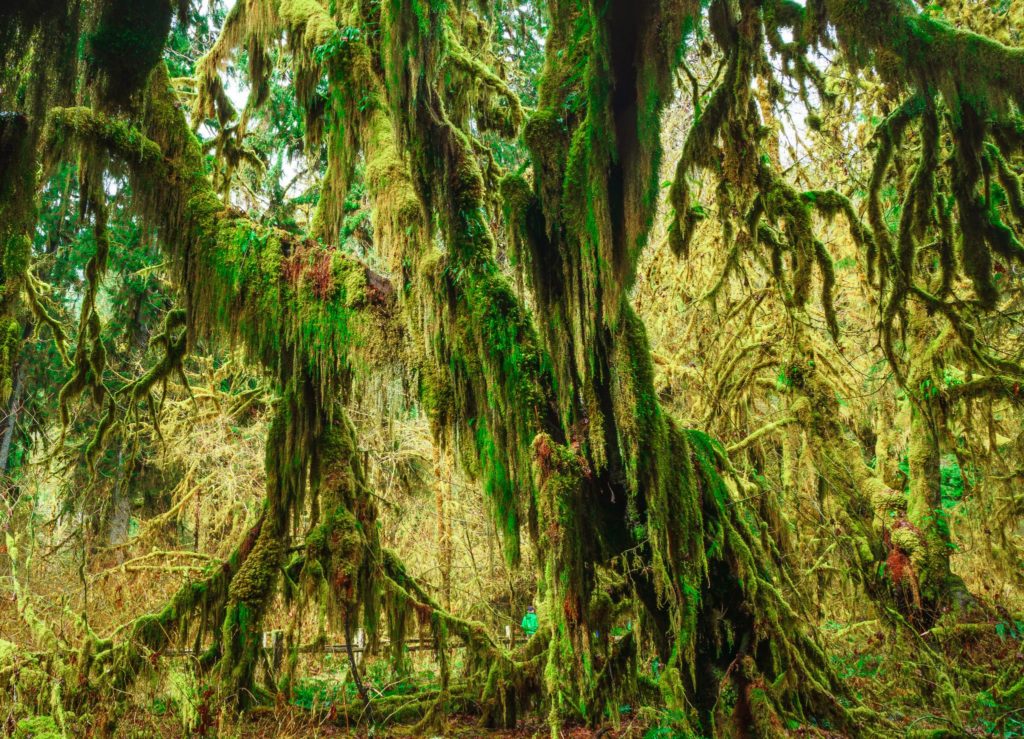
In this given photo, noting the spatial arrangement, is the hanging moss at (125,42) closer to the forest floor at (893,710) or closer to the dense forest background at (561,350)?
the dense forest background at (561,350)

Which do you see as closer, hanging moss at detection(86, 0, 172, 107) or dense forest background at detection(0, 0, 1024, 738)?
hanging moss at detection(86, 0, 172, 107)

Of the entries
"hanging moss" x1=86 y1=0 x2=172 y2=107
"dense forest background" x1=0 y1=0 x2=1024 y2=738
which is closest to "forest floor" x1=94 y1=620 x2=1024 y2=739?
"dense forest background" x1=0 y1=0 x2=1024 y2=738

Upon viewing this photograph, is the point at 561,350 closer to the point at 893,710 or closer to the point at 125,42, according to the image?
the point at 125,42

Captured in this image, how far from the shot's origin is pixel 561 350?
4934mm

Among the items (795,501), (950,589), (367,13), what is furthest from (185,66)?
(950,589)

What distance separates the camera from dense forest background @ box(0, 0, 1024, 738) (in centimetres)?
461

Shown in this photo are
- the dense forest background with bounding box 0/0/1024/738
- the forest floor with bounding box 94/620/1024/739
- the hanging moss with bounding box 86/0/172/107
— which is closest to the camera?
the hanging moss with bounding box 86/0/172/107

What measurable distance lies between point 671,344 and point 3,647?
882 centimetres

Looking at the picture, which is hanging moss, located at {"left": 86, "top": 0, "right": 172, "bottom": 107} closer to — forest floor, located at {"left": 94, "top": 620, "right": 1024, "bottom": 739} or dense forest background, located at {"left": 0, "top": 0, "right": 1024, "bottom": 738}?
dense forest background, located at {"left": 0, "top": 0, "right": 1024, "bottom": 738}

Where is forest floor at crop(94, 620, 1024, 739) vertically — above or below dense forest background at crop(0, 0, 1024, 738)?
below

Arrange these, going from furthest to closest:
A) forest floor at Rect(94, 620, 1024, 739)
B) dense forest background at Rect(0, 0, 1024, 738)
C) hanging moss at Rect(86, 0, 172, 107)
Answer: forest floor at Rect(94, 620, 1024, 739) < dense forest background at Rect(0, 0, 1024, 738) < hanging moss at Rect(86, 0, 172, 107)

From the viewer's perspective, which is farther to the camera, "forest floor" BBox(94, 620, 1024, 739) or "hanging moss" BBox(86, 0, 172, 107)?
"forest floor" BBox(94, 620, 1024, 739)

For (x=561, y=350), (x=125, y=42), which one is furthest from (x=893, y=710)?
(x=125, y=42)

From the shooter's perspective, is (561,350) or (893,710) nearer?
(561,350)
